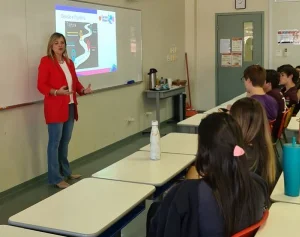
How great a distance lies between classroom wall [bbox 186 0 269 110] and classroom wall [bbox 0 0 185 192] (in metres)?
0.35

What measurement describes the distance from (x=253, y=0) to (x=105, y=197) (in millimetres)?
7139

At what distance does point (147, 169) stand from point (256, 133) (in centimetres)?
69

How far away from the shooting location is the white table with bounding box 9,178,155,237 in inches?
70.2

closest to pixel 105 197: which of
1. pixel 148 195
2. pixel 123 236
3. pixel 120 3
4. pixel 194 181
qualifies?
pixel 148 195

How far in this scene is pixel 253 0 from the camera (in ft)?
27.5

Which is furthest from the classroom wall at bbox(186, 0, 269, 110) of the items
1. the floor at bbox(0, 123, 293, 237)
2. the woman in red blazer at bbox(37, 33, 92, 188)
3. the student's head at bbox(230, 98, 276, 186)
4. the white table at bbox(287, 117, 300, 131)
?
the student's head at bbox(230, 98, 276, 186)

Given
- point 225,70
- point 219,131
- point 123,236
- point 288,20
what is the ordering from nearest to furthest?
1. point 219,131
2. point 123,236
3. point 288,20
4. point 225,70

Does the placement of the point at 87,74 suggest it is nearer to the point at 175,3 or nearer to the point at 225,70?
the point at 175,3

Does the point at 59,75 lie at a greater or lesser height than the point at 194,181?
greater

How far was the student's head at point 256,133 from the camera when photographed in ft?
7.35

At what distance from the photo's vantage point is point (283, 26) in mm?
8234

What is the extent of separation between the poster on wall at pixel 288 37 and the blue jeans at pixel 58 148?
5.12 metres

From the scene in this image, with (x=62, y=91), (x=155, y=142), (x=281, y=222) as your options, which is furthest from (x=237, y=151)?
(x=62, y=91)

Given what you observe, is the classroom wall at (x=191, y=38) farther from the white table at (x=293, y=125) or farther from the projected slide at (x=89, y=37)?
the white table at (x=293, y=125)
